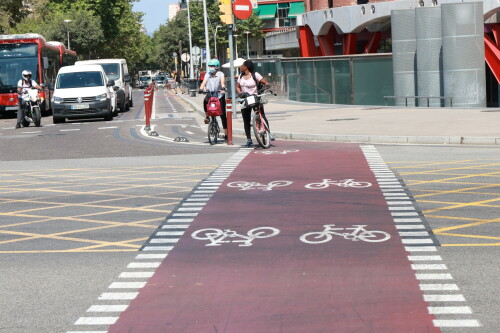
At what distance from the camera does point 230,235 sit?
886cm

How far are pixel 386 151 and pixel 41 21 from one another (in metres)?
106

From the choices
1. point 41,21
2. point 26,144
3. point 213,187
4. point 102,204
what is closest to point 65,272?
point 102,204

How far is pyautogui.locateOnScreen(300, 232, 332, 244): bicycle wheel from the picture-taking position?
842 cm

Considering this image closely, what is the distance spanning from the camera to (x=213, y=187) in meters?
12.4

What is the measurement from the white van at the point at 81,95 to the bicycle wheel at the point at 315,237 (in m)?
24.3

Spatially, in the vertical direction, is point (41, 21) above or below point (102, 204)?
above

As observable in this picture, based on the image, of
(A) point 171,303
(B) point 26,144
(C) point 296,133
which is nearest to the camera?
(A) point 171,303

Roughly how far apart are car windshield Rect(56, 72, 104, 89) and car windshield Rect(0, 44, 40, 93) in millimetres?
6186

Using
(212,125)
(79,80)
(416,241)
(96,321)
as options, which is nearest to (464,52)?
(212,125)

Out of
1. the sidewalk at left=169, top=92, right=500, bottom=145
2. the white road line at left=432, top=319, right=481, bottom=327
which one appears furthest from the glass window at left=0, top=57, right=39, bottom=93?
the white road line at left=432, top=319, right=481, bottom=327

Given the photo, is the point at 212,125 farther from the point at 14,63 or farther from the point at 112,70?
the point at 112,70

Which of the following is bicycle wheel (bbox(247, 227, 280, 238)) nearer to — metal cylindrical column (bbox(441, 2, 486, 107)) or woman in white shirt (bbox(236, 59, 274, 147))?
woman in white shirt (bbox(236, 59, 274, 147))

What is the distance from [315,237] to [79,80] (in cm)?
2599

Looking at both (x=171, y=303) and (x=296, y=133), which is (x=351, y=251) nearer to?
(x=171, y=303)
